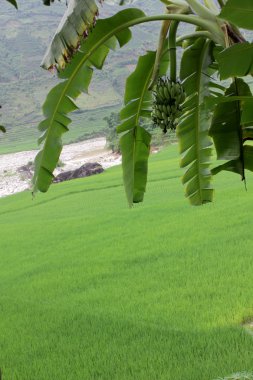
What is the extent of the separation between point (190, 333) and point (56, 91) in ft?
4.06

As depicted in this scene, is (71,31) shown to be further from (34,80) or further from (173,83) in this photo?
(34,80)

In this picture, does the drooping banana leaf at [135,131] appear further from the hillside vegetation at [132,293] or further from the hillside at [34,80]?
the hillside at [34,80]

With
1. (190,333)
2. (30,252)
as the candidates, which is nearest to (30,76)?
(30,252)

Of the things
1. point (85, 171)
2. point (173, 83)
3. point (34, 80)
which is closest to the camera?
point (173, 83)

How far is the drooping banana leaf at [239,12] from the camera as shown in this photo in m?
0.71

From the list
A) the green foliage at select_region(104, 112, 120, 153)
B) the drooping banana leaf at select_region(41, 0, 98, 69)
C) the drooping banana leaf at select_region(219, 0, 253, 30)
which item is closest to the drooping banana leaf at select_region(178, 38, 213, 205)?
the drooping banana leaf at select_region(41, 0, 98, 69)

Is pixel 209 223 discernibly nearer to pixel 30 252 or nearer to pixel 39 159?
pixel 30 252

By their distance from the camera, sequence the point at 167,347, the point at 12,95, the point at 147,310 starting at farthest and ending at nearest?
the point at 12,95, the point at 147,310, the point at 167,347

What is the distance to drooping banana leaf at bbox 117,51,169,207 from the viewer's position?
136 cm

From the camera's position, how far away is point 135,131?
1.43 m

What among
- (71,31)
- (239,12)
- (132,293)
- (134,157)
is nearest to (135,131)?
(134,157)

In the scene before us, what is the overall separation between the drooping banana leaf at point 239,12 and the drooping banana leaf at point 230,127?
1.47ft

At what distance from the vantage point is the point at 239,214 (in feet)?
13.1

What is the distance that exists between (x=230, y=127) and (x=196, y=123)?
225mm
